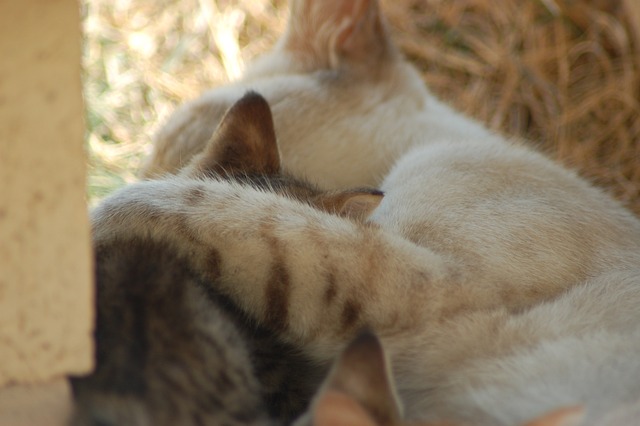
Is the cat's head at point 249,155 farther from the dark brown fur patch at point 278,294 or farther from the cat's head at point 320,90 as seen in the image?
the cat's head at point 320,90

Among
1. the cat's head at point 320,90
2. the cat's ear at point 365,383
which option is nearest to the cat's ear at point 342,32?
the cat's head at point 320,90

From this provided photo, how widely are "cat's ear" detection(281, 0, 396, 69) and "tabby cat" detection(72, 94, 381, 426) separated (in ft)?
3.75

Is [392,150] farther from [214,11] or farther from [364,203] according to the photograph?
[214,11]

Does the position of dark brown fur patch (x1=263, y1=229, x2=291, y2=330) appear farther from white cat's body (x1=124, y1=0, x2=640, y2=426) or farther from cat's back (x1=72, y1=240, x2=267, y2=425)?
cat's back (x1=72, y1=240, x2=267, y2=425)

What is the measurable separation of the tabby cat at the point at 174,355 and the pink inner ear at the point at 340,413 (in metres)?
0.14

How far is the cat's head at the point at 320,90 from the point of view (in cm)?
197

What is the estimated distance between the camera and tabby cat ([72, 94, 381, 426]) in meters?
0.91

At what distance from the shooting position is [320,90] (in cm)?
213

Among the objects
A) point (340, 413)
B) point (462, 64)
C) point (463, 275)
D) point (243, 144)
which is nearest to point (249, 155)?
point (243, 144)

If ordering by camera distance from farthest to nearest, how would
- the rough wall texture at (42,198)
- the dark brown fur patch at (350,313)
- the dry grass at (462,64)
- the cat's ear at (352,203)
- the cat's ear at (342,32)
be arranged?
the dry grass at (462,64), the cat's ear at (342,32), the cat's ear at (352,203), the dark brown fur patch at (350,313), the rough wall texture at (42,198)

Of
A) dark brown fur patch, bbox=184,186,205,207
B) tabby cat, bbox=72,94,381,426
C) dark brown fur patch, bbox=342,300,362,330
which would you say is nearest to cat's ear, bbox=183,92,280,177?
dark brown fur patch, bbox=184,186,205,207

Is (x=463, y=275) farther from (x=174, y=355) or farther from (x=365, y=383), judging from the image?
(x=174, y=355)

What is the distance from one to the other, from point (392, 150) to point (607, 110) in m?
1.17

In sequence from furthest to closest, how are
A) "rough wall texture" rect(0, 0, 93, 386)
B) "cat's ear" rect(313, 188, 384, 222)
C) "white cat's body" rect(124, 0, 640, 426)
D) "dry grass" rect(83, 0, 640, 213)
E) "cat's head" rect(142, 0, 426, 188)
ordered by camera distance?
"dry grass" rect(83, 0, 640, 213) < "cat's head" rect(142, 0, 426, 188) < "cat's ear" rect(313, 188, 384, 222) < "white cat's body" rect(124, 0, 640, 426) < "rough wall texture" rect(0, 0, 93, 386)
